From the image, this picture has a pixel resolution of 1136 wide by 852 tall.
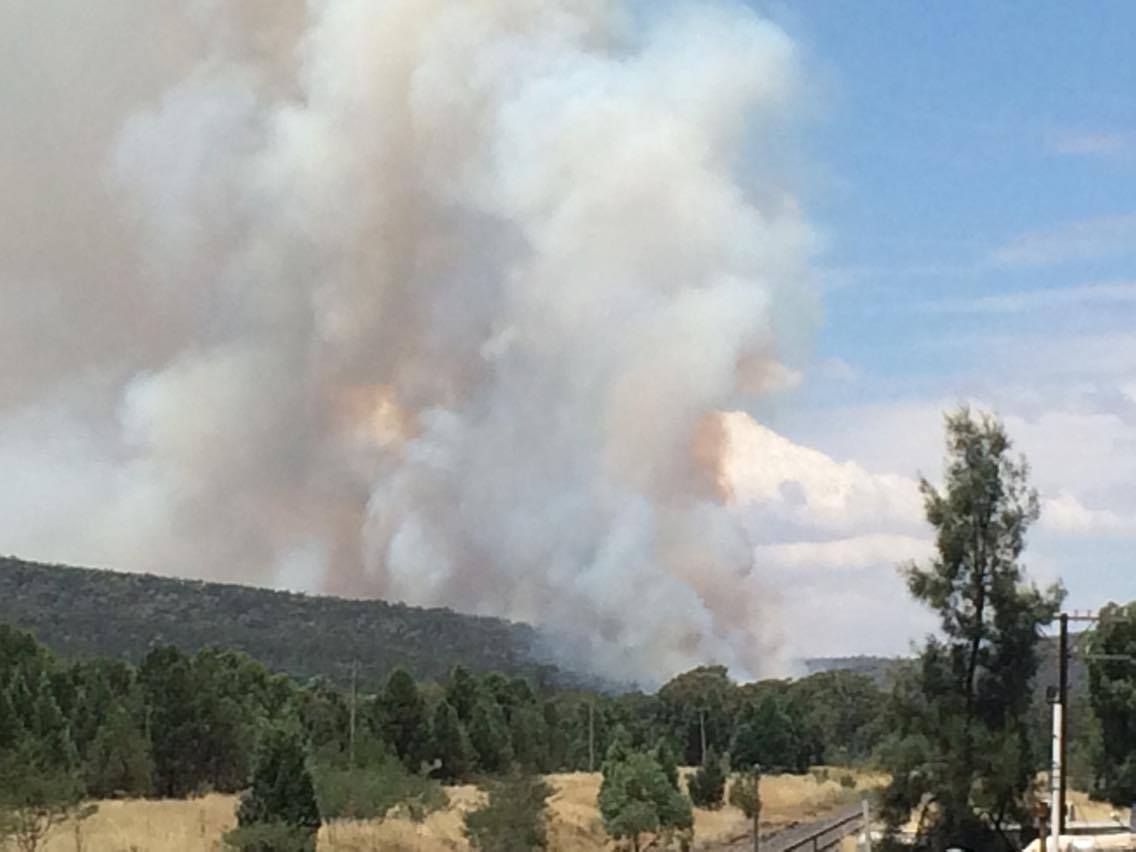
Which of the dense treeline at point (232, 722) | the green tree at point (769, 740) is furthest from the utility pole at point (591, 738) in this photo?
the green tree at point (769, 740)

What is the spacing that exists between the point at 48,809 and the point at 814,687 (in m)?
90.9

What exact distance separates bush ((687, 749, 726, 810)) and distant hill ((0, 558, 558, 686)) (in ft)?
179

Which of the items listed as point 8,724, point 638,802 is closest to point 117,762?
point 8,724

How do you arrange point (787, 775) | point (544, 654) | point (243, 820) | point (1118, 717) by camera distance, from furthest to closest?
point (544, 654) → point (787, 775) → point (1118, 717) → point (243, 820)

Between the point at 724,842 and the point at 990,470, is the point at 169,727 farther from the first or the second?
the point at 990,470

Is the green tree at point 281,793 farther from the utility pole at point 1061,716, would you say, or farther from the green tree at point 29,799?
the utility pole at point 1061,716

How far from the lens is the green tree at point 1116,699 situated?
190 ft

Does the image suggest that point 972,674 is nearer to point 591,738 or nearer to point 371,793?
point 371,793

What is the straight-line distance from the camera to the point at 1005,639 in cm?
3344

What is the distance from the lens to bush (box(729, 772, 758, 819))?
56.3 m

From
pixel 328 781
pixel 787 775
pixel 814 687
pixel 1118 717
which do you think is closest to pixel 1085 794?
pixel 1118 717

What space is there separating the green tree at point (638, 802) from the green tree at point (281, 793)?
49.9 feet

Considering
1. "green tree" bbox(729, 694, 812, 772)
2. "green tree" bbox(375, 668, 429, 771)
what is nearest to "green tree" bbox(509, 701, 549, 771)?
"green tree" bbox(375, 668, 429, 771)

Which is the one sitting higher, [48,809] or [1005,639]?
[1005,639]
